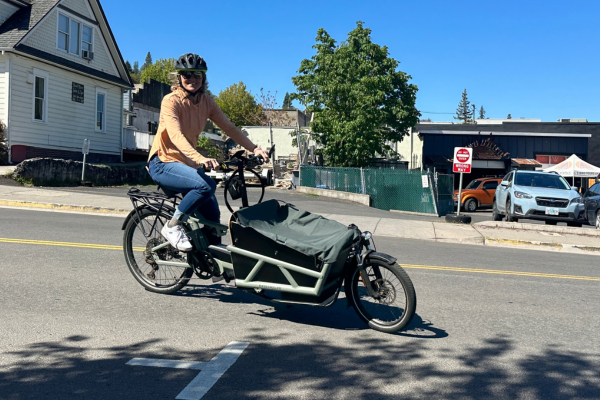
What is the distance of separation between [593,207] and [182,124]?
14.6 m

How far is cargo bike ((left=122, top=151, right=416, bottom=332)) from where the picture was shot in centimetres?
452

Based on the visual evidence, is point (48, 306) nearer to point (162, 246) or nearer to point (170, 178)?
point (162, 246)

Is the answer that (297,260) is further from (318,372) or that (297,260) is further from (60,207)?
(60,207)

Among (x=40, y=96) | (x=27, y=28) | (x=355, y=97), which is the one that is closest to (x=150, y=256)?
(x=27, y=28)

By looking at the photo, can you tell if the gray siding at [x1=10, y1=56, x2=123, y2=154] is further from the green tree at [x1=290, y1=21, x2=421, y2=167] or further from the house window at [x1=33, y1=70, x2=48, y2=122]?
the green tree at [x1=290, y1=21, x2=421, y2=167]

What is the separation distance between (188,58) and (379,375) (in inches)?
127

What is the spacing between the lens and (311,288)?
4539 millimetres

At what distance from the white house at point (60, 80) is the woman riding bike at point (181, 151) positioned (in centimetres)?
1946

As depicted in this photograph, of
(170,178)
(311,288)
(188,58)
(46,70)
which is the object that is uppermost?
(46,70)

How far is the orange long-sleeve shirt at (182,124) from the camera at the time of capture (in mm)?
5027

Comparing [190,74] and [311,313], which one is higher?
[190,74]

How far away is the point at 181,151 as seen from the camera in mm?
4918

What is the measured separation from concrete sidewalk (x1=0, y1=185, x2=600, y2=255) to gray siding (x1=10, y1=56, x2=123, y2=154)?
743 cm

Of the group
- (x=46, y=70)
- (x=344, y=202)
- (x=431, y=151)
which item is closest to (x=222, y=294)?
(x=344, y=202)
